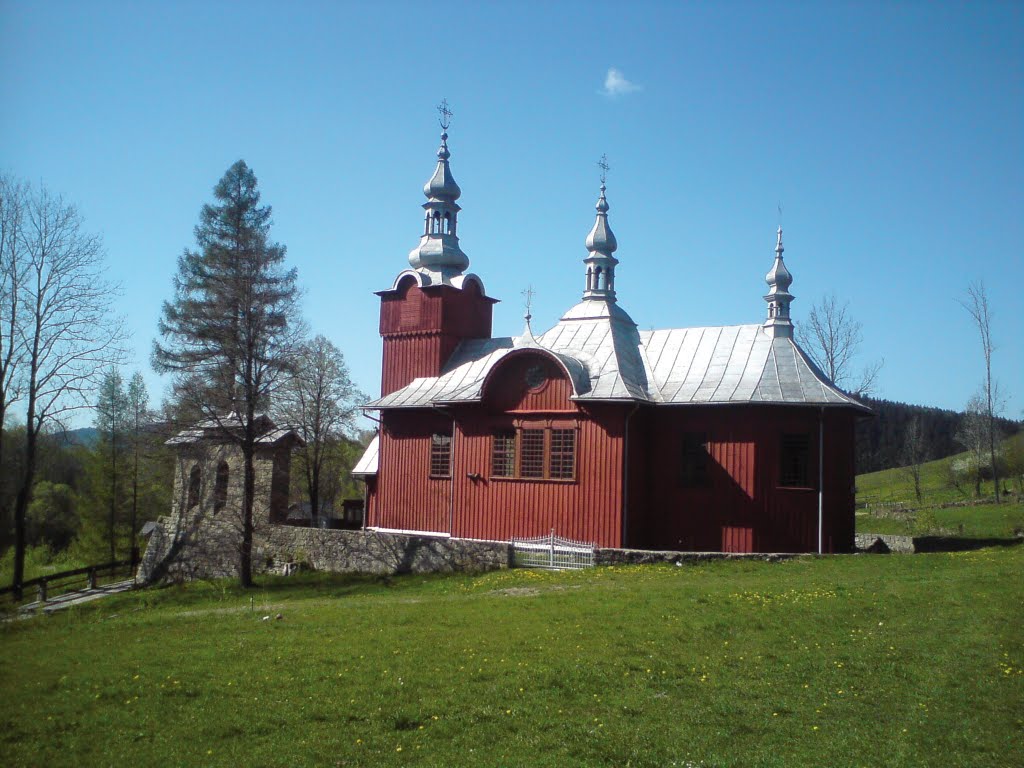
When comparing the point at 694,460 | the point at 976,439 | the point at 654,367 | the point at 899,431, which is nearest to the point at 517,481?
the point at 694,460

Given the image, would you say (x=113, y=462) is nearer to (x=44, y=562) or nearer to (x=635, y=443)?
(x=44, y=562)

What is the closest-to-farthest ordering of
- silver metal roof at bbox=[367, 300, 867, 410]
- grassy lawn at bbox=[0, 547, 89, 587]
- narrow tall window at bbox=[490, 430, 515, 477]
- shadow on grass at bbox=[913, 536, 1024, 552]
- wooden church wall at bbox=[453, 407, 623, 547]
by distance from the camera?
wooden church wall at bbox=[453, 407, 623, 547] < silver metal roof at bbox=[367, 300, 867, 410] < shadow on grass at bbox=[913, 536, 1024, 552] < narrow tall window at bbox=[490, 430, 515, 477] < grassy lawn at bbox=[0, 547, 89, 587]

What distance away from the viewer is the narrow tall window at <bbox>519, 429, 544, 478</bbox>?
913 inches

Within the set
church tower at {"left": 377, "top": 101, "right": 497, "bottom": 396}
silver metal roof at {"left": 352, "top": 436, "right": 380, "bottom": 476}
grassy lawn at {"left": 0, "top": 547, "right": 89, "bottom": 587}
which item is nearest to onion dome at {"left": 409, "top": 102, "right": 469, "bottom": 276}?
church tower at {"left": 377, "top": 101, "right": 497, "bottom": 396}

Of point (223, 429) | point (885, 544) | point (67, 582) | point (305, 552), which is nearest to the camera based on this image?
point (223, 429)

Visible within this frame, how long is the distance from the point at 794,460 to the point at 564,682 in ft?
46.1

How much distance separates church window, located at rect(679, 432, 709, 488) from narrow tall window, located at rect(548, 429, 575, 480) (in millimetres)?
2980

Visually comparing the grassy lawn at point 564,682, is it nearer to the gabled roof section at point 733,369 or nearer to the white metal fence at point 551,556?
the white metal fence at point 551,556

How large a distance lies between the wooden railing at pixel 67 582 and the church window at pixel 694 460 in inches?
702

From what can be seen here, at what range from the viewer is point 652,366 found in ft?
81.3

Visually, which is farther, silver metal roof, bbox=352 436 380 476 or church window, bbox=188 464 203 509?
silver metal roof, bbox=352 436 380 476

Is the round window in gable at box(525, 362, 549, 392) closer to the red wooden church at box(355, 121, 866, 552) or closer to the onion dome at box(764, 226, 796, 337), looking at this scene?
the red wooden church at box(355, 121, 866, 552)

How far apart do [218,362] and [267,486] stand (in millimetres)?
7093

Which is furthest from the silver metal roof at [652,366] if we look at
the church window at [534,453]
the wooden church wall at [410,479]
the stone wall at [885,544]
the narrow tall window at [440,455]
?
the stone wall at [885,544]
